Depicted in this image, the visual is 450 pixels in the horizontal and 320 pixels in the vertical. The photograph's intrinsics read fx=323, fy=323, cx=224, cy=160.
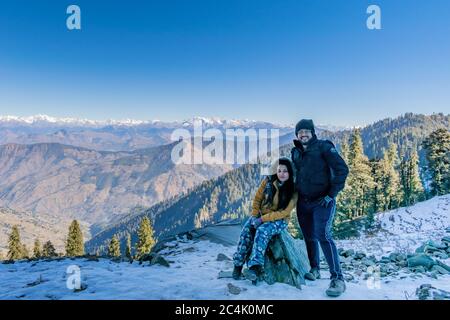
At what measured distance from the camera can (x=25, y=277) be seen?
819 cm

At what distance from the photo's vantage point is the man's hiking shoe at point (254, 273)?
7.29 m

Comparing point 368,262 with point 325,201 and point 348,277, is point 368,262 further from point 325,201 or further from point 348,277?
point 325,201

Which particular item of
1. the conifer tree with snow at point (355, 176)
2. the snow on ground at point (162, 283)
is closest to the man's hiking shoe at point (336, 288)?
the snow on ground at point (162, 283)

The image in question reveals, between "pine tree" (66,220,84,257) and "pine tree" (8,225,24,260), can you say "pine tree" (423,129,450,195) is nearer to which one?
"pine tree" (66,220,84,257)

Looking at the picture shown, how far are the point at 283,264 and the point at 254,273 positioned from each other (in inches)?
30.1

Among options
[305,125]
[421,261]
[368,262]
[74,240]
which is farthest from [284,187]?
[74,240]

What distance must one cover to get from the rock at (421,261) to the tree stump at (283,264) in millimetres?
3680

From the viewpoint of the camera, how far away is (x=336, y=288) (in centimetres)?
673

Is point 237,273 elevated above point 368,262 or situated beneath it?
elevated above

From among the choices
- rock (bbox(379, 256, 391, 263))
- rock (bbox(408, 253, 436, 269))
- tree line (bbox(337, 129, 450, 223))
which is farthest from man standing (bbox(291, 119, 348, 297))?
tree line (bbox(337, 129, 450, 223))

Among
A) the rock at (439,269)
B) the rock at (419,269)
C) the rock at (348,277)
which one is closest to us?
the rock at (348,277)

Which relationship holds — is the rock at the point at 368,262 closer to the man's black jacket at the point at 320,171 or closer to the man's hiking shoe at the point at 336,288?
the man's hiking shoe at the point at 336,288
